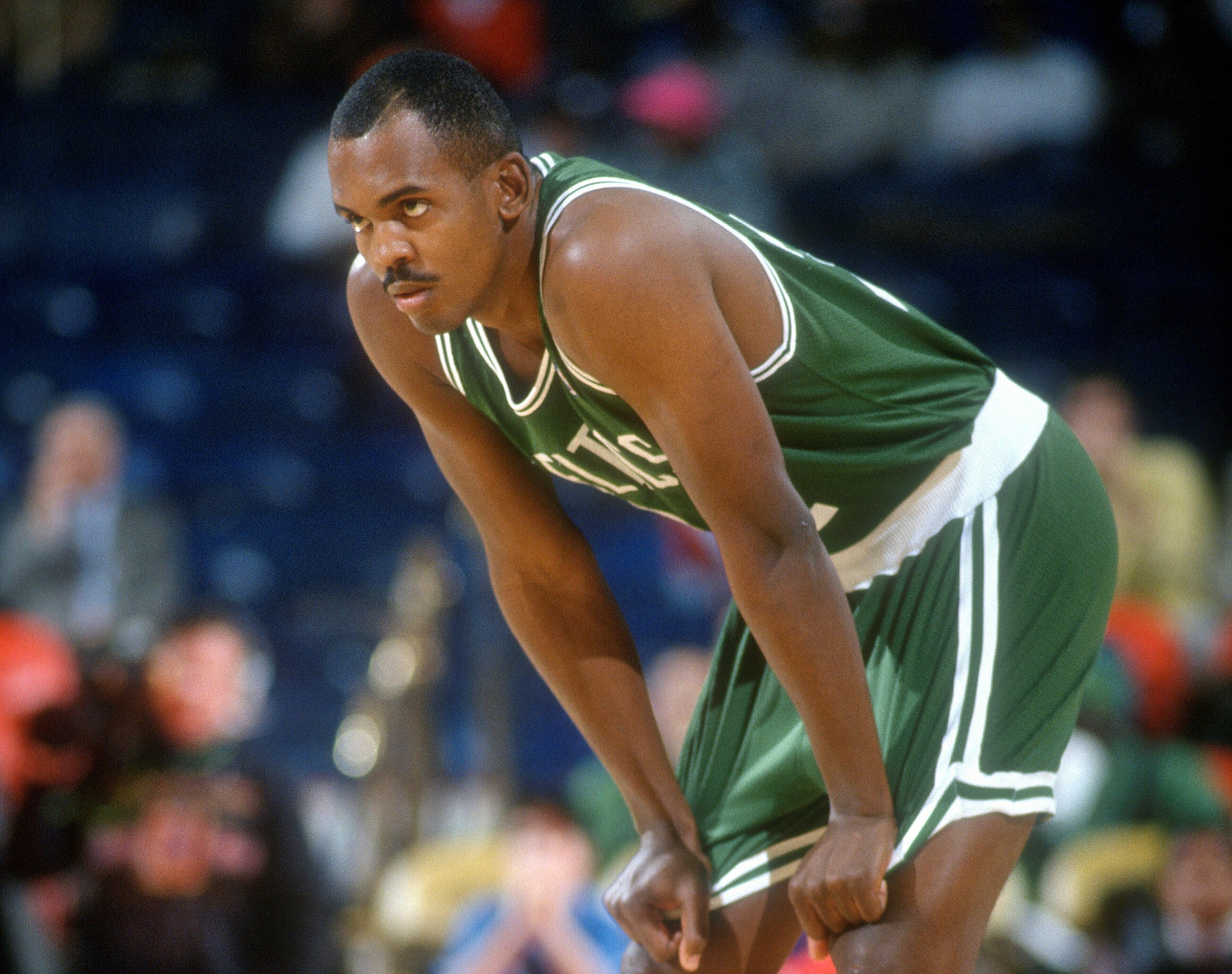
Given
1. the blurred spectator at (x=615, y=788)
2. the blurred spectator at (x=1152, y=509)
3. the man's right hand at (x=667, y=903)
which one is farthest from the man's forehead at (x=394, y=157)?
the blurred spectator at (x=1152, y=509)

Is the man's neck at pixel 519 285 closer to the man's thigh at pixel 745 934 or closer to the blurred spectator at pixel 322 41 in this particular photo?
the man's thigh at pixel 745 934

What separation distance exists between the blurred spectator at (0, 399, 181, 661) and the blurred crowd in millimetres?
13

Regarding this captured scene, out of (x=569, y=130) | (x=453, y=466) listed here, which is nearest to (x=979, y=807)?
(x=453, y=466)

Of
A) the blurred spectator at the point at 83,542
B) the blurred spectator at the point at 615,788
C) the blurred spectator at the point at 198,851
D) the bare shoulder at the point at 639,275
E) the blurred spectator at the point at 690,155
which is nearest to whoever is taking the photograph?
the bare shoulder at the point at 639,275

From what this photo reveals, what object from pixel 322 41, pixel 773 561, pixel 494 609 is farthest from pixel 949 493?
pixel 322 41

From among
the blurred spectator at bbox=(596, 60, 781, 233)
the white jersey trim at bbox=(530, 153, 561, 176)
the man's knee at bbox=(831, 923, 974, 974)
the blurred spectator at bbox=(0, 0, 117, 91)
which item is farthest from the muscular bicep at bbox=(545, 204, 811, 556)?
the blurred spectator at bbox=(0, 0, 117, 91)

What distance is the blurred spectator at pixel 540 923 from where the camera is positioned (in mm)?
4535

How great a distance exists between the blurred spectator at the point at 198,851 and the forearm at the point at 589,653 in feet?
8.35

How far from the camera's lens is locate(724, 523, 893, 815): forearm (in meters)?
1.81

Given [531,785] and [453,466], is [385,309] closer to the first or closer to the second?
[453,466]

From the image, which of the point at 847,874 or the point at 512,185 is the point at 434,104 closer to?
the point at 512,185

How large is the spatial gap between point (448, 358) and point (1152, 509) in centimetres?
400

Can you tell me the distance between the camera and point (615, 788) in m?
4.62

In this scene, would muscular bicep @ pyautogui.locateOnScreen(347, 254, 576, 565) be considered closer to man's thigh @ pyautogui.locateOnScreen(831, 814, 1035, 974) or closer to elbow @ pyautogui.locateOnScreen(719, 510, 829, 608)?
elbow @ pyautogui.locateOnScreen(719, 510, 829, 608)
